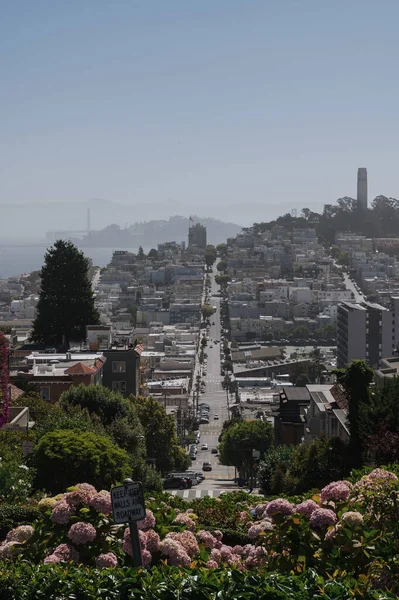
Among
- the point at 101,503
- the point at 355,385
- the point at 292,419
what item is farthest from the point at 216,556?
the point at 292,419

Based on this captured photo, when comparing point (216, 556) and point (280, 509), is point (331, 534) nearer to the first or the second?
point (280, 509)

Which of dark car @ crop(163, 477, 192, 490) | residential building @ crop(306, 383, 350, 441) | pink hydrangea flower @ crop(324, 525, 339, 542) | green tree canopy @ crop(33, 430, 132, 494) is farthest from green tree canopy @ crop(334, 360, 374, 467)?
dark car @ crop(163, 477, 192, 490)

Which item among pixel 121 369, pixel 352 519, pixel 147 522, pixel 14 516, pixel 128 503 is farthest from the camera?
pixel 121 369

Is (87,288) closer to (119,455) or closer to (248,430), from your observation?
(248,430)

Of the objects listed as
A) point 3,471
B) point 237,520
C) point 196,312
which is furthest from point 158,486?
point 196,312

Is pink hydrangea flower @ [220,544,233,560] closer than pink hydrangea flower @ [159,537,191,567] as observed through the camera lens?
No

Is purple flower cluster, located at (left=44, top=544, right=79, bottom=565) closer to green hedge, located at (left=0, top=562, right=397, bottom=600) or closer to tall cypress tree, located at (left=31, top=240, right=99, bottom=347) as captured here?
green hedge, located at (left=0, top=562, right=397, bottom=600)

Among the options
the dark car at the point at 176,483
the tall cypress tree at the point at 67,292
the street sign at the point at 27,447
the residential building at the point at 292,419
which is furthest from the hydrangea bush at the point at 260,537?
the tall cypress tree at the point at 67,292

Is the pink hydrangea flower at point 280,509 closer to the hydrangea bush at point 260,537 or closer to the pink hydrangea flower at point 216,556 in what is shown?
the hydrangea bush at point 260,537
